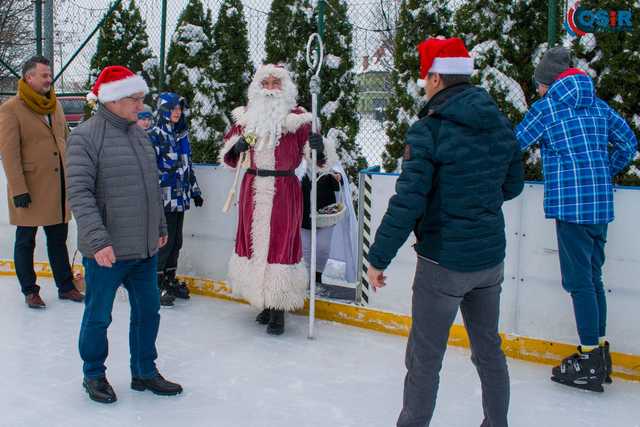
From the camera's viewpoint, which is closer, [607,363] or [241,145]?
[607,363]

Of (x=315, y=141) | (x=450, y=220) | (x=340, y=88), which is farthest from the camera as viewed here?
(x=340, y=88)

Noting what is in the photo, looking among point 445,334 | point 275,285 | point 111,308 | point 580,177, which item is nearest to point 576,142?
point 580,177

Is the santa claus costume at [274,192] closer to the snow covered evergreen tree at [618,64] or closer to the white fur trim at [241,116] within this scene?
the white fur trim at [241,116]

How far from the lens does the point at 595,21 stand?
502 cm

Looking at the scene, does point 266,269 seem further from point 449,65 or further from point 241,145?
point 449,65

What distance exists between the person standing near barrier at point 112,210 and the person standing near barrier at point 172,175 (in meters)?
1.43

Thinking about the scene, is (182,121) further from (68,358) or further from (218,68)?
(218,68)

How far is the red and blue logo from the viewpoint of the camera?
4.85 m

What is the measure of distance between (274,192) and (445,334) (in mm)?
1958

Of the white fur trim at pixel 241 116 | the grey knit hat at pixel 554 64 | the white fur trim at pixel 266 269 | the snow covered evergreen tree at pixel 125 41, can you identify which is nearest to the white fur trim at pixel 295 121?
the white fur trim at pixel 266 269

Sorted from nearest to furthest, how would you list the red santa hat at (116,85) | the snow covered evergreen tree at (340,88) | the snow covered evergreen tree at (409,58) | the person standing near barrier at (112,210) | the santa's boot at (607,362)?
1. the person standing near barrier at (112,210)
2. the red santa hat at (116,85)
3. the santa's boot at (607,362)
4. the snow covered evergreen tree at (409,58)
5. the snow covered evergreen tree at (340,88)

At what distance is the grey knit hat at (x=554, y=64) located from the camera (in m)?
3.35

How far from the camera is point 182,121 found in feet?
15.4

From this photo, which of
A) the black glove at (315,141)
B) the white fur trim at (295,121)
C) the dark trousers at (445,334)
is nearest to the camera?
the dark trousers at (445,334)
